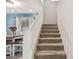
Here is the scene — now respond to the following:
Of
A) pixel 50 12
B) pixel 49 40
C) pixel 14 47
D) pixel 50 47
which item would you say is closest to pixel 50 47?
pixel 50 47

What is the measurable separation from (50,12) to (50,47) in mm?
3357

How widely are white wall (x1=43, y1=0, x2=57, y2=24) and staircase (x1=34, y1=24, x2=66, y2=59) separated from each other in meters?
2.18

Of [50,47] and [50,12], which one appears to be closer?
[50,47]

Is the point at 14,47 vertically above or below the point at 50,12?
below

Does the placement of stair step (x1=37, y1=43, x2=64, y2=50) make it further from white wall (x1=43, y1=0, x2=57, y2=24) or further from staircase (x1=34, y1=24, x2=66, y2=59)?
white wall (x1=43, y1=0, x2=57, y2=24)

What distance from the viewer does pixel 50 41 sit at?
4.43 m

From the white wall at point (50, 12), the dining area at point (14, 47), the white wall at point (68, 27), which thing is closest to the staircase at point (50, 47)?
the white wall at point (68, 27)

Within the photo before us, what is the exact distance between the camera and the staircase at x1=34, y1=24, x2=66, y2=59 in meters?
3.50

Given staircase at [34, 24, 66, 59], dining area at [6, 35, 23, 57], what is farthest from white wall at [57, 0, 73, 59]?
dining area at [6, 35, 23, 57]

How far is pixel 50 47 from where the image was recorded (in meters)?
4.05

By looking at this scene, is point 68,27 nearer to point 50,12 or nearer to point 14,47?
point 50,12

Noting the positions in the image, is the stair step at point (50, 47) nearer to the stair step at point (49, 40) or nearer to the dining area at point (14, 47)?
the stair step at point (49, 40)
